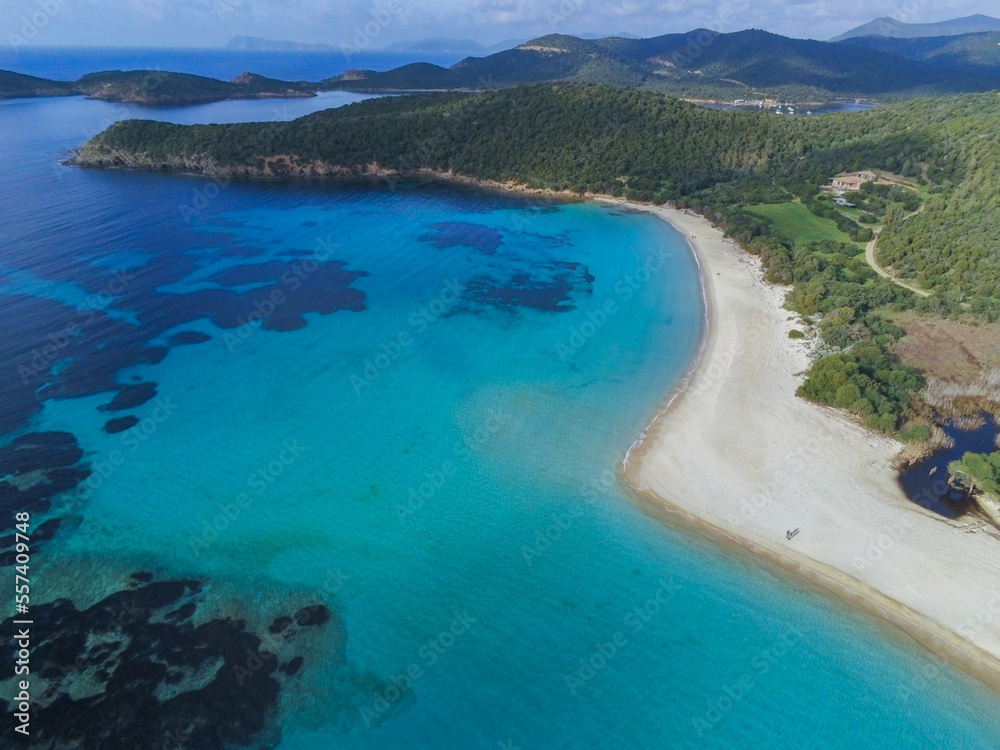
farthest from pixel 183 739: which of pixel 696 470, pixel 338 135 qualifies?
pixel 338 135

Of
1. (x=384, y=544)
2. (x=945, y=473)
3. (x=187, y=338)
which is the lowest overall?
(x=384, y=544)

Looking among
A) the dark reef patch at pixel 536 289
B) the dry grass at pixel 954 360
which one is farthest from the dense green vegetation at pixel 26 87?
the dry grass at pixel 954 360

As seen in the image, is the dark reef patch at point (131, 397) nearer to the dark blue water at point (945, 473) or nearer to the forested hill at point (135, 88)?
the dark blue water at point (945, 473)

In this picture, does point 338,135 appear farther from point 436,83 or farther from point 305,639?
point 436,83
